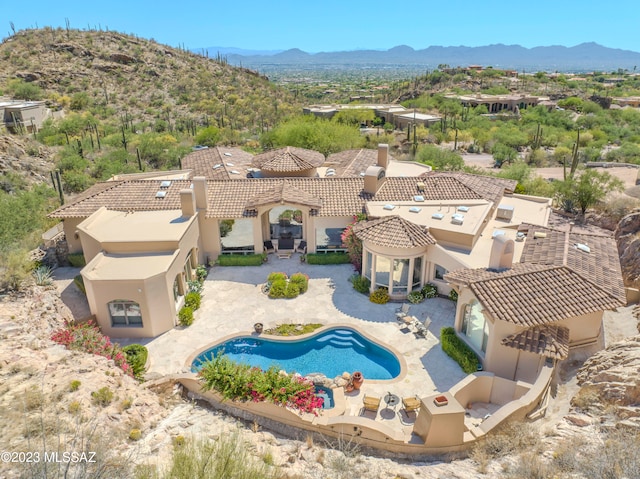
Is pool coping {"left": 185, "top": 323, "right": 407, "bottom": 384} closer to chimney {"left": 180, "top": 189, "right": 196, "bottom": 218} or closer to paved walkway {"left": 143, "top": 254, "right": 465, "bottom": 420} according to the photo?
paved walkway {"left": 143, "top": 254, "right": 465, "bottom": 420}

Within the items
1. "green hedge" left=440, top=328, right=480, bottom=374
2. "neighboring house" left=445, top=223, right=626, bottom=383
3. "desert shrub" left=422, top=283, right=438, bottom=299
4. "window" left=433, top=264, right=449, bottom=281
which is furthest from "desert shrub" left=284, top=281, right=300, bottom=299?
"neighboring house" left=445, top=223, right=626, bottom=383

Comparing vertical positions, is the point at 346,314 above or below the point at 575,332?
below

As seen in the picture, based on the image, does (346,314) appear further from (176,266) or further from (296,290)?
(176,266)

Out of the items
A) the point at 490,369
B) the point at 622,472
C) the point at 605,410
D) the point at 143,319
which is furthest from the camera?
the point at 143,319

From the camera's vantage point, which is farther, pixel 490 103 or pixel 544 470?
pixel 490 103

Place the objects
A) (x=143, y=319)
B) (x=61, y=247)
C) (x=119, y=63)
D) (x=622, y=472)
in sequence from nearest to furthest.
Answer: (x=622, y=472), (x=143, y=319), (x=61, y=247), (x=119, y=63)

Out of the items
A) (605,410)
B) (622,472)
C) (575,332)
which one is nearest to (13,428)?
(622,472)
